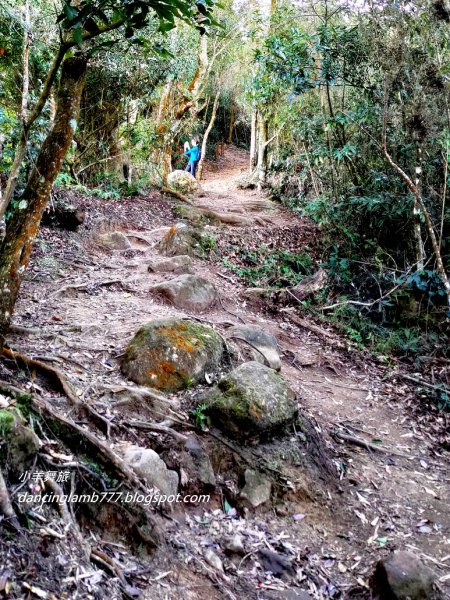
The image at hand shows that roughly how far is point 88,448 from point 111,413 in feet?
2.26

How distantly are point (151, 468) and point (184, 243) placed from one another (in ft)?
19.5

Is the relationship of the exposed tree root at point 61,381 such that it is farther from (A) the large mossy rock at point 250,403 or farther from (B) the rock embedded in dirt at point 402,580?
(B) the rock embedded in dirt at point 402,580

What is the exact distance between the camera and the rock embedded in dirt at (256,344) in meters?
5.42

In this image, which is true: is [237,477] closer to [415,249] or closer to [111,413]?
[111,413]

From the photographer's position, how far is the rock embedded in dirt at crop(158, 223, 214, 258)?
27.7 ft

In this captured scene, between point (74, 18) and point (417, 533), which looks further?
point (417, 533)

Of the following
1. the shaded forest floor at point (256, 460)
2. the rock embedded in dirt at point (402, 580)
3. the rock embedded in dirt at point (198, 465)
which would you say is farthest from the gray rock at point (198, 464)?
the rock embedded in dirt at point (402, 580)

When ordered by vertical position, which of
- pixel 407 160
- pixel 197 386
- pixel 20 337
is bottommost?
pixel 197 386

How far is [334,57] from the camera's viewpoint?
8.53 m

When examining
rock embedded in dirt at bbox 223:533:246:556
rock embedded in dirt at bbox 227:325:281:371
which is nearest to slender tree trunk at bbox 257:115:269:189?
rock embedded in dirt at bbox 227:325:281:371

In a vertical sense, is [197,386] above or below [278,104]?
below

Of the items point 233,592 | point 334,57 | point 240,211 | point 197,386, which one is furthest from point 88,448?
point 240,211

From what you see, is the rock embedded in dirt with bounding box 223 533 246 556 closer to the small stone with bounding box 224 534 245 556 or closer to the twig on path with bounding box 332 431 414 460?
the small stone with bounding box 224 534 245 556

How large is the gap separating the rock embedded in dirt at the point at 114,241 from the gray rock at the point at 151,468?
5534 mm
